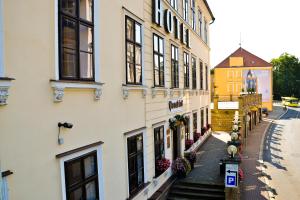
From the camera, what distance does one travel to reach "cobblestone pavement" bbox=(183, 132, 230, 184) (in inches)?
541

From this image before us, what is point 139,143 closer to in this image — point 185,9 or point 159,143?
point 159,143

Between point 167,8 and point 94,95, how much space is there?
7607mm

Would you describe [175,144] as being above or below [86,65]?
below

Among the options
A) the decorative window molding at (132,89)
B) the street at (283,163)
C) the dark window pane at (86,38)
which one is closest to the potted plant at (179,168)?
the street at (283,163)

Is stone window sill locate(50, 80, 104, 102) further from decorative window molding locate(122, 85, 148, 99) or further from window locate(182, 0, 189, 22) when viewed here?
window locate(182, 0, 189, 22)

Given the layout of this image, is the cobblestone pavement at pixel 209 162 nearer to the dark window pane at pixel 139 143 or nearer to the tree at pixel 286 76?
the dark window pane at pixel 139 143

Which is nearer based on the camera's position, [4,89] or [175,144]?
[4,89]

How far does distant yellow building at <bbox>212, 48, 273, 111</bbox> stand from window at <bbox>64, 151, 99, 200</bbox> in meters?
50.4

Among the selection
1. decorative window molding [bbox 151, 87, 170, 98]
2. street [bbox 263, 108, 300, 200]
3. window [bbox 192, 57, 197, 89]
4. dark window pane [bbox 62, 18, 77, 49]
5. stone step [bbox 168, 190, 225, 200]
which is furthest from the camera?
window [bbox 192, 57, 197, 89]

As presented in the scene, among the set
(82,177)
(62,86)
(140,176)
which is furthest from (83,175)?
(140,176)

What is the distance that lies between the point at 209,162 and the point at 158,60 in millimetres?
8240

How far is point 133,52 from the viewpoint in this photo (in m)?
9.13

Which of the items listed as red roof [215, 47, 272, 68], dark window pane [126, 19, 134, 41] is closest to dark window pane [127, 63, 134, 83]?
dark window pane [126, 19, 134, 41]

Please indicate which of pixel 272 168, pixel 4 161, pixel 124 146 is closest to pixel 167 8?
pixel 124 146
